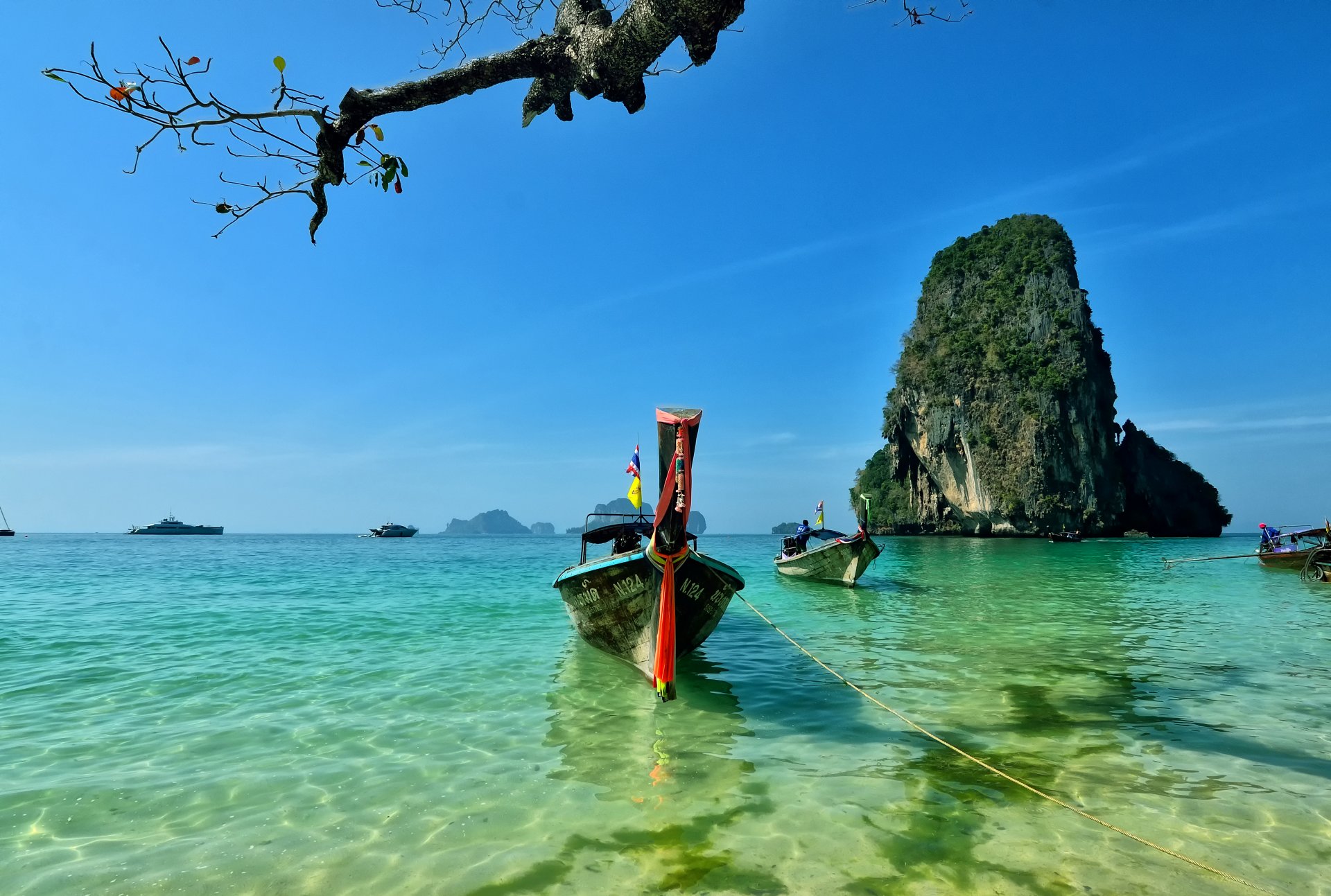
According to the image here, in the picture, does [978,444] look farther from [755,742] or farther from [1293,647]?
[755,742]

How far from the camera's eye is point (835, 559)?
23125 millimetres

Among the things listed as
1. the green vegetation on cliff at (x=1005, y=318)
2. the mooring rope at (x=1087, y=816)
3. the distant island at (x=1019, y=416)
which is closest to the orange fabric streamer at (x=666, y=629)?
the mooring rope at (x=1087, y=816)

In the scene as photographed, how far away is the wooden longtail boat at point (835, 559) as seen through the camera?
22250mm

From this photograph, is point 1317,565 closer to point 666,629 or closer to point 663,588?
point 663,588

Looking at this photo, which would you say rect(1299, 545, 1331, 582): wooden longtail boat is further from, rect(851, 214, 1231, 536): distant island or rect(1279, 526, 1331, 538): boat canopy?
rect(851, 214, 1231, 536): distant island

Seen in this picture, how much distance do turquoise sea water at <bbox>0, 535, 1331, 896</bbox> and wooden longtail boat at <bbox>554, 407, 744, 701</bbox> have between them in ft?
1.99

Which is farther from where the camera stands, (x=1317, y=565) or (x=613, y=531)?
(x=1317, y=565)

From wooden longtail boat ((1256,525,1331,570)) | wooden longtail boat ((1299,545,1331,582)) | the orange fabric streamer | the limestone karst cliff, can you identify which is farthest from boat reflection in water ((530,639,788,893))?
the limestone karst cliff

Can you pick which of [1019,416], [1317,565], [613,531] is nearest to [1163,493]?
[1019,416]

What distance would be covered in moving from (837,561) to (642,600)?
16.2 meters

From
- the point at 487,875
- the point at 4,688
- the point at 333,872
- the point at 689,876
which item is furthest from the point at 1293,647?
the point at 4,688

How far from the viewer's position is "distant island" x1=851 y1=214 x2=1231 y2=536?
68062 mm

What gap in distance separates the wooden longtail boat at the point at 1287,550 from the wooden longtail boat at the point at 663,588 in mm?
27735

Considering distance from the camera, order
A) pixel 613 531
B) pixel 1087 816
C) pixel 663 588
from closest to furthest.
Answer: pixel 1087 816 < pixel 663 588 < pixel 613 531
